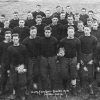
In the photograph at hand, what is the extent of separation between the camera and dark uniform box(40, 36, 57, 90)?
1012 centimetres

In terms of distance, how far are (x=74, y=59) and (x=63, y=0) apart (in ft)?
47.6

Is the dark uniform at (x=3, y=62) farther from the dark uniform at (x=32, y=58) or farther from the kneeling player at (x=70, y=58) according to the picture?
the kneeling player at (x=70, y=58)

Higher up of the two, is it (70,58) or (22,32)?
(22,32)

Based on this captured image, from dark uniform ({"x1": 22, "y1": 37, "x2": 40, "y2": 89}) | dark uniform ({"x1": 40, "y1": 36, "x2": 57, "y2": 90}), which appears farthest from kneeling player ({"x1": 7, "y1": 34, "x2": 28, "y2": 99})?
dark uniform ({"x1": 40, "y1": 36, "x2": 57, "y2": 90})

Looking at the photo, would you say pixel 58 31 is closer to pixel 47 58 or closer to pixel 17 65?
pixel 47 58

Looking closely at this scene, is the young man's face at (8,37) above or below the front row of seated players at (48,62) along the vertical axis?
above

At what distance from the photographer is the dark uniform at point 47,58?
1012cm

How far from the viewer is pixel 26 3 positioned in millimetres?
23578

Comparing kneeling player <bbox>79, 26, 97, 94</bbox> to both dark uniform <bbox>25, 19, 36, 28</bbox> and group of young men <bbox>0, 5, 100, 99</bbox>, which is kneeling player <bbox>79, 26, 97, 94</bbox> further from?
dark uniform <bbox>25, 19, 36, 28</bbox>

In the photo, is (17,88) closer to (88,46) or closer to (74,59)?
(74,59)

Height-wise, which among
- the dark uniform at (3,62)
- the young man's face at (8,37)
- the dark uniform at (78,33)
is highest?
the young man's face at (8,37)

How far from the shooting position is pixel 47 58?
10188mm

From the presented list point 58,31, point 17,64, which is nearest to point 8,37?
point 17,64

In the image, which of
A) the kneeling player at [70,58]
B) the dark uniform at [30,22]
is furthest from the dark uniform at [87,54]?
the dark uniform at [30,22]
